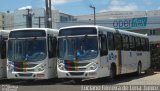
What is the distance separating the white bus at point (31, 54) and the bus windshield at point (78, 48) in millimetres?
778

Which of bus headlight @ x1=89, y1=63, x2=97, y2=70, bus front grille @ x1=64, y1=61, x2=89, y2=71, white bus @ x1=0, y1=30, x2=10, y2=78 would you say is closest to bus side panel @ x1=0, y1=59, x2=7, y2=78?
white bus @ x1=0, y1=30, x2=10, y2=78

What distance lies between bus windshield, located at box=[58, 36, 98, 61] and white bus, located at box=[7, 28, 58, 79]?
778 millimetres

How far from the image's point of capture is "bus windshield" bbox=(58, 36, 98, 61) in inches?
870

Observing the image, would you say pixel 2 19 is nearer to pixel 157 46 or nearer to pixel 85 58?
pixel 157 46

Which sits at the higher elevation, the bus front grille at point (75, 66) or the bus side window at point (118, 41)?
the bus side window at point (118, 41)

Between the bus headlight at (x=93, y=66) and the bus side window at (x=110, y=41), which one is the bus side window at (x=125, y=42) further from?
the bus headlight at (x=93, y=66)

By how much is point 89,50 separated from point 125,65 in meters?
5.55

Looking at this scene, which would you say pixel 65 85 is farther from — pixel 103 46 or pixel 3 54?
pixel 3 54

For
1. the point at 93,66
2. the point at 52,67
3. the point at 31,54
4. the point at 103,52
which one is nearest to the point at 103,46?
the point at 103,52

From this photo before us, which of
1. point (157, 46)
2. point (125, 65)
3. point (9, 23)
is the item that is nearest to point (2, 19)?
point (9, 23)

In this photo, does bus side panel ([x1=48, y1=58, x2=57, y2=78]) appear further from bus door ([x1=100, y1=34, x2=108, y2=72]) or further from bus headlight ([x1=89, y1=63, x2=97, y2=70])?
bus door ([x1=100, y1=34, x2=108, y2=72])

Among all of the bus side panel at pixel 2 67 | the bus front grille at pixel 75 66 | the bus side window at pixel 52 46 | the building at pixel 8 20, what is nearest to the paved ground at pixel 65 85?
the bus side panel at pixel 2 67

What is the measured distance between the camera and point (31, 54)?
22.9 metres

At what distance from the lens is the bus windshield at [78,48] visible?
22.1 metres
